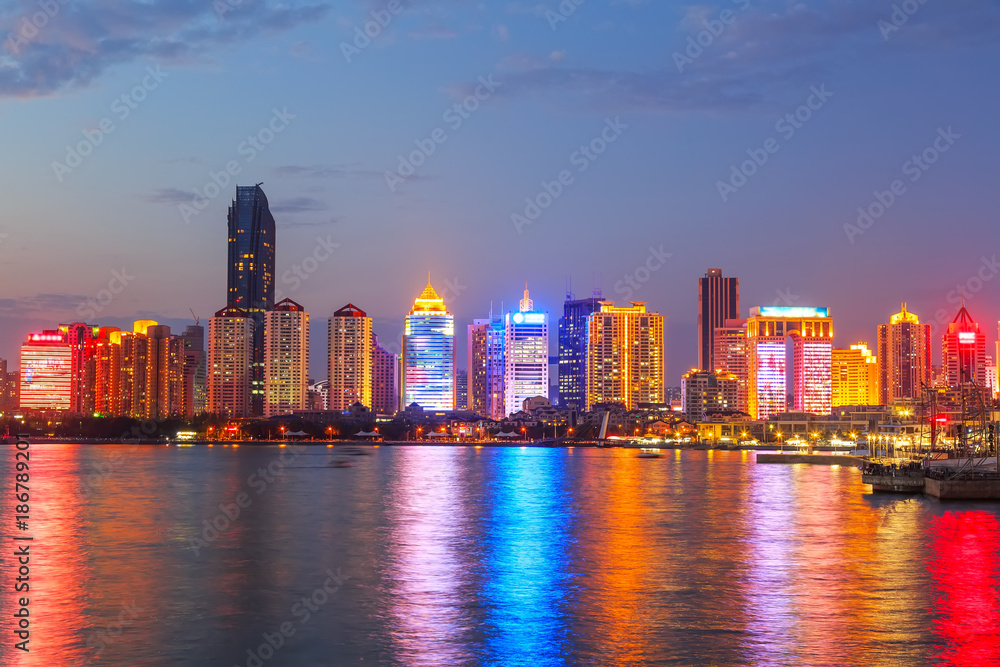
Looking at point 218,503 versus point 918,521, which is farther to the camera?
point 218,503

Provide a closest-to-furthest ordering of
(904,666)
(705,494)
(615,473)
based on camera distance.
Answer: (904,666) < (705,494) < (615,473)

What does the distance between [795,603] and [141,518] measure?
42117 mm

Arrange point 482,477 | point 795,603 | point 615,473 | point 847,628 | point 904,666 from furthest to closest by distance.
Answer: point 615,473 < point 482,477 < point 795,603 < point 847,628 < point 904,666

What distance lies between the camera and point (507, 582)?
39344 millimetres

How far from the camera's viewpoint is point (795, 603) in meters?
34.8

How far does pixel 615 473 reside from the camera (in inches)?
4670

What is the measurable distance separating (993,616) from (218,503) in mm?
54515

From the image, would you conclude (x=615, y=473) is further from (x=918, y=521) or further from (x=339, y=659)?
(x=339, y=659)

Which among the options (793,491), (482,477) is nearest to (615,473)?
(482,477)

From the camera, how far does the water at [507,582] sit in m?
28.8

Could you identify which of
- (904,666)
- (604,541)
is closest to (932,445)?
(604,541)

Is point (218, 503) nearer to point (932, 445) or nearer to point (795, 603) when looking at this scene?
point (795, 603)

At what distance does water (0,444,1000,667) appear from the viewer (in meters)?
28.8

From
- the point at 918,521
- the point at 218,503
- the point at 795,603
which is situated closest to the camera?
the point at 795,603
